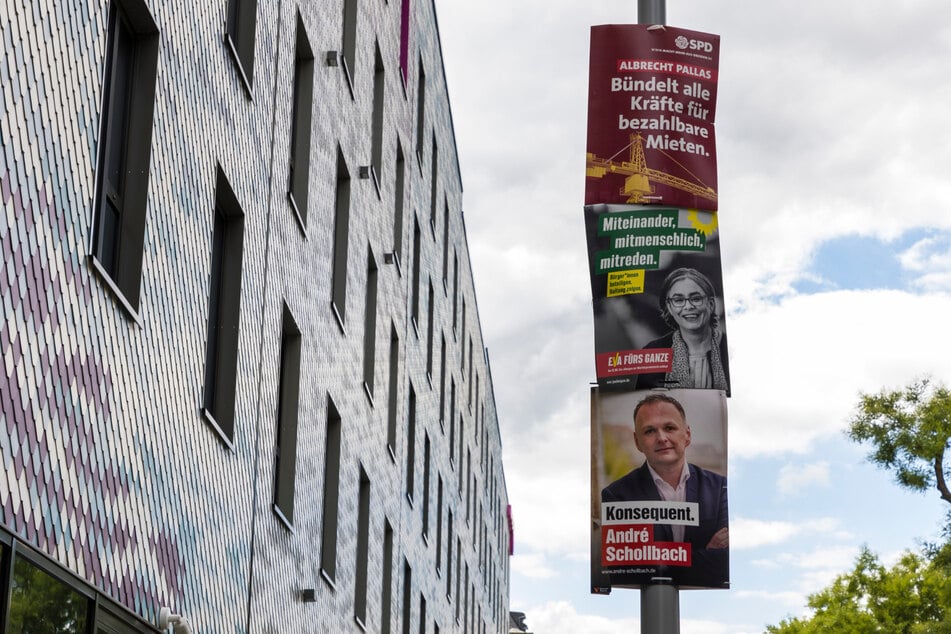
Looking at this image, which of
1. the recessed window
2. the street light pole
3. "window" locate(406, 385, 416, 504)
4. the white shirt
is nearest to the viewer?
the street light pole

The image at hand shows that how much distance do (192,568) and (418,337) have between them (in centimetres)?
1884

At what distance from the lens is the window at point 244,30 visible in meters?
15.1

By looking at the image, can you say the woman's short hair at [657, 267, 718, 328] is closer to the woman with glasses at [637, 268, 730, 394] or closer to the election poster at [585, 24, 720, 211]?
the woman with glasses at [637, 268, 730, 394]

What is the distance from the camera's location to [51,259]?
8.96 meters

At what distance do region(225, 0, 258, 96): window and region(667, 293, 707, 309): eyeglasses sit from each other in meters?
6.70

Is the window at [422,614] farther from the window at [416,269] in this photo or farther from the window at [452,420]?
the window at [452,420]

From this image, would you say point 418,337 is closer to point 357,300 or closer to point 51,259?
point 357,300

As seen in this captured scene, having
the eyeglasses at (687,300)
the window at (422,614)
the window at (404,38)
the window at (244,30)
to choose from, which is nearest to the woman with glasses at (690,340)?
the eyeglasses at (687,300)

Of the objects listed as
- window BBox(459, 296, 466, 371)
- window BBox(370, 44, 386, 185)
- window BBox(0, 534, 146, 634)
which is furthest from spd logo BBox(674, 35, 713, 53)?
window BBox(459, 296, 466, 371)

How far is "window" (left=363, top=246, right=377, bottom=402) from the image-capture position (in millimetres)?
23531

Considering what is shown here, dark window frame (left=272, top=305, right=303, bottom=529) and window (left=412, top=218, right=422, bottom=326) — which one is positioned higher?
window (left=412, top=218, right=422, bottom=326)

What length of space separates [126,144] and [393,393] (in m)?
15.9

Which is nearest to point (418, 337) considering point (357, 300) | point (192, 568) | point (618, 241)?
point (357, 300)

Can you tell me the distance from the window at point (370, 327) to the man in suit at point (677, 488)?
13727 millimetres
